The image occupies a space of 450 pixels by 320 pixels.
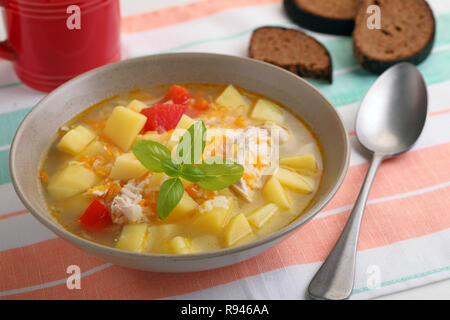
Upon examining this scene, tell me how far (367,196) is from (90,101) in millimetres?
1368

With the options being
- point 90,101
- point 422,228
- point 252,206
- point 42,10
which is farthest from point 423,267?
point 42,10

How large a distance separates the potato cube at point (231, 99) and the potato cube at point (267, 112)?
82 mm

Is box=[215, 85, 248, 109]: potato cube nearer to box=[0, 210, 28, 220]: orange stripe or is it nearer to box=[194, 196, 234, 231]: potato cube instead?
box=[194, 196, 234, 231]: potato cube

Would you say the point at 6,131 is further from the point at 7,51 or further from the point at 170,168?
the point at 170,168

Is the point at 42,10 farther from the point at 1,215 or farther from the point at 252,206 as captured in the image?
the point at 252,206

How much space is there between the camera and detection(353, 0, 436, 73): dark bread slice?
312 cm

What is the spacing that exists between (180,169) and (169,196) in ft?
0.38

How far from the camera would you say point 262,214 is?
1992 mm

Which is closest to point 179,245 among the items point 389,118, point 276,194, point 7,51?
point 276,194

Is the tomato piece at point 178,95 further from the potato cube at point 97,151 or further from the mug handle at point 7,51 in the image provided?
the mug handle at point 7,51

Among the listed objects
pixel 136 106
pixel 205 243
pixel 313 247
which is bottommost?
pixel 313 247

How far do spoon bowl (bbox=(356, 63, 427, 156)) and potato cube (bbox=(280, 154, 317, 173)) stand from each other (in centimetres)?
47

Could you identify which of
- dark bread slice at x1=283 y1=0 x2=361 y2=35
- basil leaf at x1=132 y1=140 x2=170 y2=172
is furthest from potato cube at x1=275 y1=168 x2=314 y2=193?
dark bread slice at x1=283 y1=0 x2=361 y2=35

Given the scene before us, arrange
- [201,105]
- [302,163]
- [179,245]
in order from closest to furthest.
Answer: [179,245], [302,163], [201,105]
